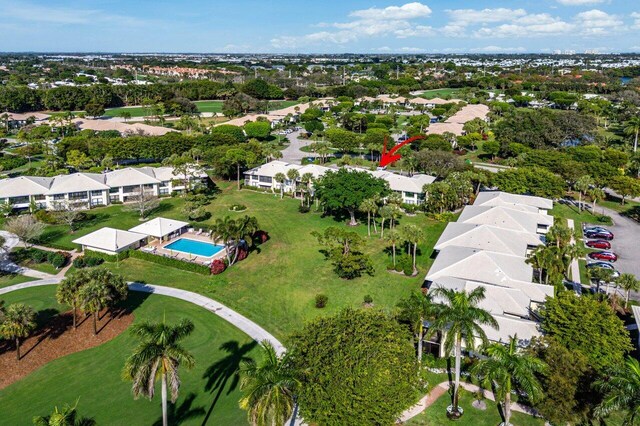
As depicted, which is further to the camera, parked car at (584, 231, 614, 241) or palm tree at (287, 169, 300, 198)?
palm tree at (287, 169, 300, 198)

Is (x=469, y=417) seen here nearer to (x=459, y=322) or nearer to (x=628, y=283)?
(x=459, y=322)

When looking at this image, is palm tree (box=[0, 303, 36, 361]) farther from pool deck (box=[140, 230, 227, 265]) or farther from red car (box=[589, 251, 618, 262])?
red car (box=[589, 251, 618, 262])

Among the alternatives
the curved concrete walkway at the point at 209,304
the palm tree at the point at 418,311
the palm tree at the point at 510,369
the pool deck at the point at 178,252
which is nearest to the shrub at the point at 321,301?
the curved concrete walkway at the point at 209,304

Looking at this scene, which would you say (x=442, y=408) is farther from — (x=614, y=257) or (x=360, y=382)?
(x=614, y=257)

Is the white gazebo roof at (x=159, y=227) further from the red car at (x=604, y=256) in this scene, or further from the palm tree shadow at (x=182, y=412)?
the red car at (x=604, y=256)

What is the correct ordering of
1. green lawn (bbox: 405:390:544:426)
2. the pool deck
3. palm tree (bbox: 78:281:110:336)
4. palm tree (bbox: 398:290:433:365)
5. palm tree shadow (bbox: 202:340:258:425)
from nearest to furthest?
green lawn (bbox: 405:390:544:426)
palm tree (bbox: 398:290:433:365)
palm tree shadow (bbox: 202:340:258:425)
palm tree (bbox: 78:281:110:336)
the pool deck

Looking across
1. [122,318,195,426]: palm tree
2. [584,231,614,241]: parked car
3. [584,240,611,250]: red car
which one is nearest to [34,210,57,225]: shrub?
[122,318,195,426]: palm tree
